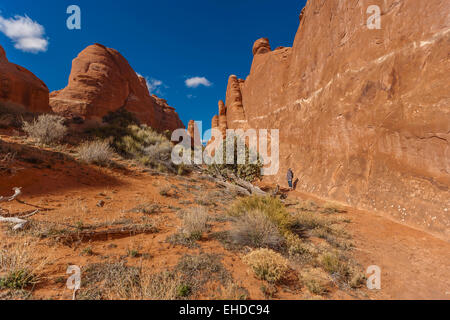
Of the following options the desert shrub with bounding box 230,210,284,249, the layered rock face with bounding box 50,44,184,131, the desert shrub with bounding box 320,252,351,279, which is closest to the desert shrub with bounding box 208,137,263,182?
the desert shrub with bounding box 230,210,284,249

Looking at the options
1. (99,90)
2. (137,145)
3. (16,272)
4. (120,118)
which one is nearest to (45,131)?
(137,145)

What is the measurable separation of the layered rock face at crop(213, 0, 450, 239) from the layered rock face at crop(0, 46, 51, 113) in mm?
22752

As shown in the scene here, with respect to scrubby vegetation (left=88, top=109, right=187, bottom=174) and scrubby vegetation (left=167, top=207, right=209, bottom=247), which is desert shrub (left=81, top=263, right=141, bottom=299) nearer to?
scrubby vegetation (left=167, top=207, right=209, bottom=247)

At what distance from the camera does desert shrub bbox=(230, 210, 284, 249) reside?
3.92 meters

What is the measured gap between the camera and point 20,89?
1491 centimetres

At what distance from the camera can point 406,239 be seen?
16.0 feet

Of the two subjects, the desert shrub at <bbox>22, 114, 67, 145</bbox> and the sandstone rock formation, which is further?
the sandstone rock formation

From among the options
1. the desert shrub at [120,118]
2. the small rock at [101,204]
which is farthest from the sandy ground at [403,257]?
the desert shrub at [120,118]

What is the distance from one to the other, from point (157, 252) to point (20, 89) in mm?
21876

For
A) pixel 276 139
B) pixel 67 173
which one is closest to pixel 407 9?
pixel 276 139

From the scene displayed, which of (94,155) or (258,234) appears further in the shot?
(94,155)

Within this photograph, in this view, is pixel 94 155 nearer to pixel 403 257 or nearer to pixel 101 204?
pixel 101 204

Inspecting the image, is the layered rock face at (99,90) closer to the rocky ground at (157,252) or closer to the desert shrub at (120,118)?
the desert shrub at (120,118)
